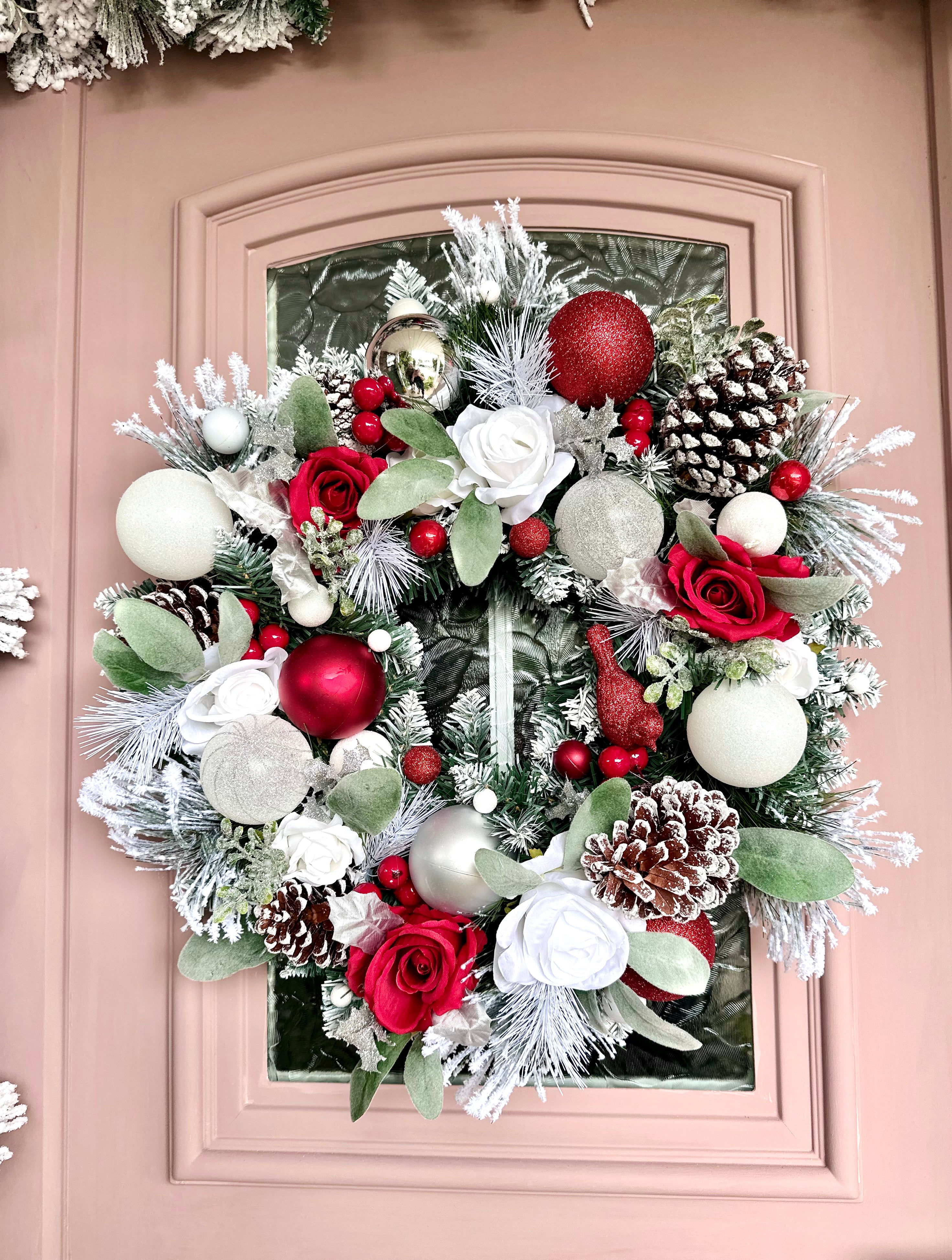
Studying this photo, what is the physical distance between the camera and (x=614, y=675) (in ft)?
2.39

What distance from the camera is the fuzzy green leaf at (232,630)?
28.6 inches

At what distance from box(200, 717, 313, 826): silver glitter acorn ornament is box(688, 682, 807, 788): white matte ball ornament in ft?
1.22

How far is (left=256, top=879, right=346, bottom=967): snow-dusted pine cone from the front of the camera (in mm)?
713

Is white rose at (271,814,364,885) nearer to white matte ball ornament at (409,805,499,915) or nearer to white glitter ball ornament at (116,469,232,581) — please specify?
white matte ball ornament at (409,805,499,915)

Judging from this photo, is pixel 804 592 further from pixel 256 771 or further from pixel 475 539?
pixel 256 771

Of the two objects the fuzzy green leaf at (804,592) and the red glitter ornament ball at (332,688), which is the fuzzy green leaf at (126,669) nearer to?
the red glitter ornament ball at (332,688)

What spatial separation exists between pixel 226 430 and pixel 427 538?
9.6 inches

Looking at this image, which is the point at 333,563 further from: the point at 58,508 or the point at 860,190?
the point at 860,190

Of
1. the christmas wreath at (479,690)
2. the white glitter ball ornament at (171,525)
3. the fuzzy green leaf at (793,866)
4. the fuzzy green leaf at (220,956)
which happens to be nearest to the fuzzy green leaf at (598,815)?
the christmas wreath at (479,690)

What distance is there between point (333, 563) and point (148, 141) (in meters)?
0.65

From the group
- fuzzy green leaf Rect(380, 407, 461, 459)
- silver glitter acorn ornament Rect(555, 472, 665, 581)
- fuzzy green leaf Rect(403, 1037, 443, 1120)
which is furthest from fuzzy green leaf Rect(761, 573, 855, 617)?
fuzzy green leaf Rect(403, 1037, 443, 1120)

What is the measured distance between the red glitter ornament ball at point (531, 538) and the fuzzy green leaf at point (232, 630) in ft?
0.88

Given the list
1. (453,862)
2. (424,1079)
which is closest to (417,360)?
(453,862)

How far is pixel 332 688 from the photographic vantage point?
0.72 meters
